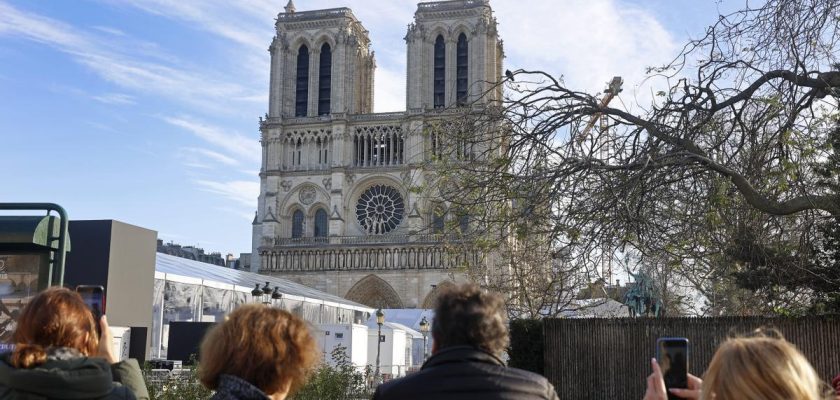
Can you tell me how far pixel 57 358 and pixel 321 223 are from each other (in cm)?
4592

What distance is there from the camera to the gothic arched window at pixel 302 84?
48.6 m

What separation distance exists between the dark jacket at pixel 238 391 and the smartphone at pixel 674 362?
1178 mm

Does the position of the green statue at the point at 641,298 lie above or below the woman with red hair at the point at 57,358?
above

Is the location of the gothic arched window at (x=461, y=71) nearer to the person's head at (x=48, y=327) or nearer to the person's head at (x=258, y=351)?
the person's head at (x=48, y=327)

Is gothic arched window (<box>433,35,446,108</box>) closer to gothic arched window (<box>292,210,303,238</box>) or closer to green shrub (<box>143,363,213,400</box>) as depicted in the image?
gothic arched window (<box>292,210,303,238</box>)

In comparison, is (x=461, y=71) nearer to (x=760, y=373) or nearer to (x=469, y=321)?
(x=469, y=321)

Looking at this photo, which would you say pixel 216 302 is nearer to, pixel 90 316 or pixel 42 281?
pixel 42 281

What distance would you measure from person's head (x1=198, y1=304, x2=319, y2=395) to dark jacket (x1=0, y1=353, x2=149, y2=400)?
37cm

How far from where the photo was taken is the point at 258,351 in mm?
2465

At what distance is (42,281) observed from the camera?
5344mm

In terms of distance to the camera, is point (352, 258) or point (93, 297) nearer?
point (93, 297)

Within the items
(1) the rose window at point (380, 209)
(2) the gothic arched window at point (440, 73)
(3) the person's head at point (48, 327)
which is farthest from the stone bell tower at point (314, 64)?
(3) the person's head at point (48, 327)

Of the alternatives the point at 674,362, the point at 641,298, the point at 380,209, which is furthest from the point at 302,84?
the point at 674,362

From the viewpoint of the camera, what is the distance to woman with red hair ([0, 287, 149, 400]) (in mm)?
2568
